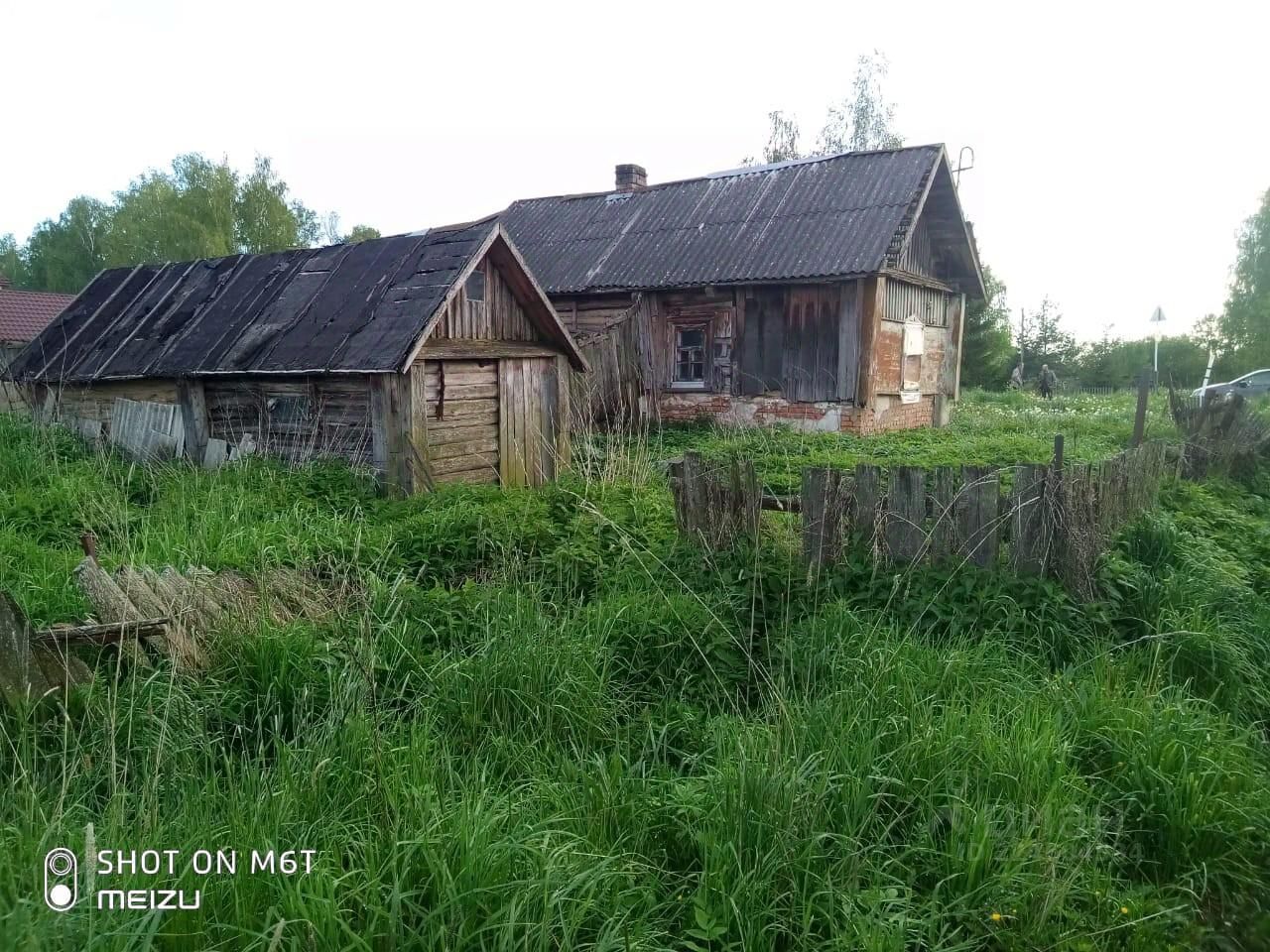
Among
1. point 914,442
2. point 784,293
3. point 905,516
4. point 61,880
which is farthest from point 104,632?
point 784,293

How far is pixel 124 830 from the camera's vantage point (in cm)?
243

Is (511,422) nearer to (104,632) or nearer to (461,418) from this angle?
→ (461,418)

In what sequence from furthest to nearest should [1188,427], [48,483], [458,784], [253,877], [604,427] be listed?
1. [604,427]
2. [1188,427]
3. [48,483]
4. [458,784]
5. [253,877]

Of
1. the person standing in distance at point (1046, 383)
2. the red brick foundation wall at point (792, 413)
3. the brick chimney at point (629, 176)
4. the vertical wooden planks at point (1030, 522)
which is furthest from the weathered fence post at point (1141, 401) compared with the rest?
the person standing in distance at point (1046, 383)

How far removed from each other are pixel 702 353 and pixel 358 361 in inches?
339

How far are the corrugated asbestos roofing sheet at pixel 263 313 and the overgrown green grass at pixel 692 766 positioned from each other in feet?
12.5

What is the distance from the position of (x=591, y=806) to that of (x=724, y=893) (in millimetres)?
645

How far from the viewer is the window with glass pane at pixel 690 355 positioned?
1597 centimetres

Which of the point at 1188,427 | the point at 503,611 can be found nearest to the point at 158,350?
the point at 503,611

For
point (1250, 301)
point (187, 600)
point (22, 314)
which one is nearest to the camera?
point (187, 600)

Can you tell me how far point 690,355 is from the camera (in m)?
16.1

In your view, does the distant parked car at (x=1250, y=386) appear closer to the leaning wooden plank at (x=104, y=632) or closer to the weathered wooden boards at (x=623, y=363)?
the weathered wooden boards at (x=623, y=363)

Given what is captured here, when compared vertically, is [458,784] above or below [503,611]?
below

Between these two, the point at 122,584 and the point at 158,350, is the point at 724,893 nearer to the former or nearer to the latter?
the point at 122,584
